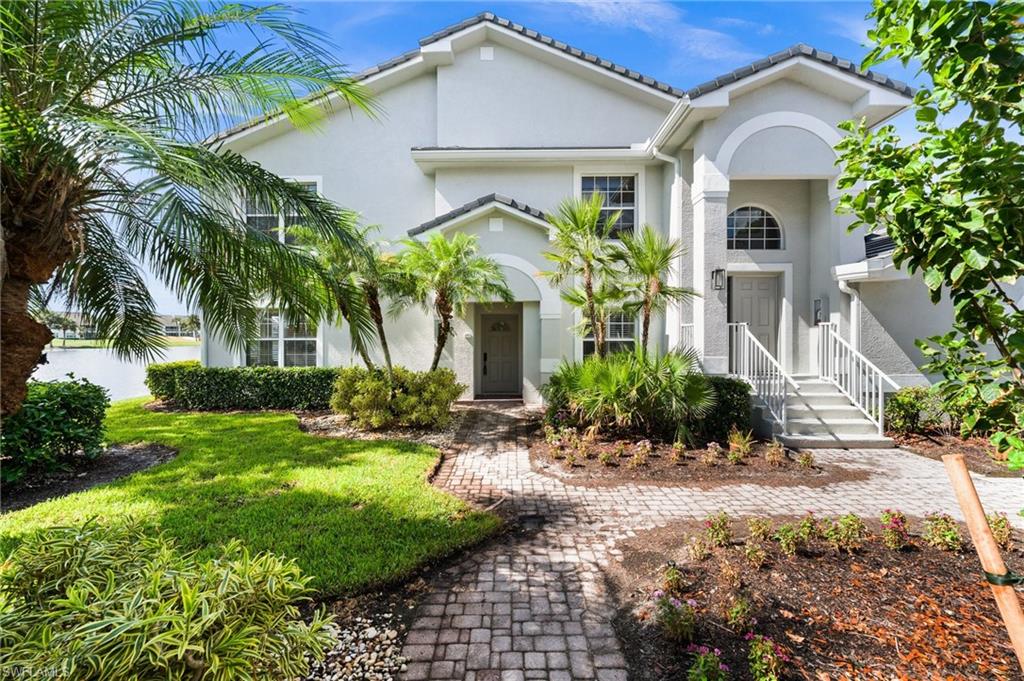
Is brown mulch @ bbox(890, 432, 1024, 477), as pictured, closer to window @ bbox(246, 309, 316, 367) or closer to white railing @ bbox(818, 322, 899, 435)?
white railing @ bbox(818, 322, 899, 435)

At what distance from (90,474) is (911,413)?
1486cm

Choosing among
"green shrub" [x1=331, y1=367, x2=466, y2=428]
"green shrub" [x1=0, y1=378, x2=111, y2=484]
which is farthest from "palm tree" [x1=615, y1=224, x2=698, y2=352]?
"green shrub" [x1=0, y1=378, x2=111, y2=484]

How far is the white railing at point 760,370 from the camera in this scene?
8.88 meters

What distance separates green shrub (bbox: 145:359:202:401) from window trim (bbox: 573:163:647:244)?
12.1m

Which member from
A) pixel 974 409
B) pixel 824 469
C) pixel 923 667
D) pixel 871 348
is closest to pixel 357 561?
pixel 923 667

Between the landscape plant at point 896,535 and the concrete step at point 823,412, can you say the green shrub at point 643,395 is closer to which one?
the concrete step at point 823,412

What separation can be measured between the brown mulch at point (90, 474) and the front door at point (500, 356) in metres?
8.25

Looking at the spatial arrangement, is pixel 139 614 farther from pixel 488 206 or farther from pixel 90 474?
pixel 488 206

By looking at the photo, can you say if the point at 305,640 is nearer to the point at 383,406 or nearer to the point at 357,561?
the point at 357,561

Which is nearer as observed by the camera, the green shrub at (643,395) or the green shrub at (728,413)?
the green shrub at (643,395)

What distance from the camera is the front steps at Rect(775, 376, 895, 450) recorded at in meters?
8.62

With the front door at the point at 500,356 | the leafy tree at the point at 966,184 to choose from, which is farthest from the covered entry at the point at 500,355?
the leafy tree at the point at 966,184

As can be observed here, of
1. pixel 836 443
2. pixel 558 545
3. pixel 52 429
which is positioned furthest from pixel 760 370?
pixel 52 429

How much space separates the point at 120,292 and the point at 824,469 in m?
10.3
